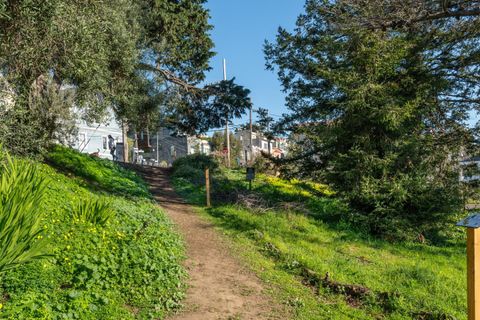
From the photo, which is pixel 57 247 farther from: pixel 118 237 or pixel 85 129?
pixel 85 129

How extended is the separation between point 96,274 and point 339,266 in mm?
4585

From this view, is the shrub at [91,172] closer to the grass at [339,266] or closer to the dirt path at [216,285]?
the grass at [339,266]

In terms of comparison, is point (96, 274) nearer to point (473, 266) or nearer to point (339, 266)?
point (473, 266)

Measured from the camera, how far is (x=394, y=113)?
11.3 meters

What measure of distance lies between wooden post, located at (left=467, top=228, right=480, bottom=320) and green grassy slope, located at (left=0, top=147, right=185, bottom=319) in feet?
10.7

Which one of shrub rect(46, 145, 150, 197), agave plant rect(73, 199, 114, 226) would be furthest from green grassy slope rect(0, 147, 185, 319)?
shrub rect(46, 145, 150, 197)

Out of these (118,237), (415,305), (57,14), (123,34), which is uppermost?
(123,34)

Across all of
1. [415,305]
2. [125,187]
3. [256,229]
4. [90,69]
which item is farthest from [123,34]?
[415,305]

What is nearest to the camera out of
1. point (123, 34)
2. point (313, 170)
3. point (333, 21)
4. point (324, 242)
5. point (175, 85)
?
point (324, 242)

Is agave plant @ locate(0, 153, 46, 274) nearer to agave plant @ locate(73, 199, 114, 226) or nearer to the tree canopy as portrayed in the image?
agave plant @ locate(73, 199, 114, 226)

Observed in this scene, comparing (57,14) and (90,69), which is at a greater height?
(57,14)

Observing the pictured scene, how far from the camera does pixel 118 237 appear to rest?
19.9ft

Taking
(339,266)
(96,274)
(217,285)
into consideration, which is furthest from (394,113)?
(96,274)

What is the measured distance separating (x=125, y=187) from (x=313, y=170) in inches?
267
